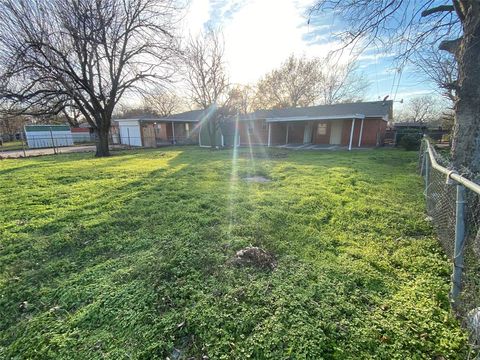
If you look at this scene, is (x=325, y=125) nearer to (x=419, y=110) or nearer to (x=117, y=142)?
(x=117, y=142)


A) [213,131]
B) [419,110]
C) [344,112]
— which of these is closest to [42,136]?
[213,131]

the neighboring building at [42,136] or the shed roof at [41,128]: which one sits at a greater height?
the shed roof at [41,128]

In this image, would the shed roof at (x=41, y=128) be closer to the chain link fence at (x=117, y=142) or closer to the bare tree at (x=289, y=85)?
the chain link fence at (x=117, y=142)

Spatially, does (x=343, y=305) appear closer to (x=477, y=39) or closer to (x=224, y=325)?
(x=224, y=325)

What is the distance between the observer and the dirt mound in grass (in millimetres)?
2660

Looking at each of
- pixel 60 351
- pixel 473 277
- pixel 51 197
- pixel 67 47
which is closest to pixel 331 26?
pixel 473 277

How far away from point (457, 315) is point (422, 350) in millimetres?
549

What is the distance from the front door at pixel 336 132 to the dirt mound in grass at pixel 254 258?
17.4m

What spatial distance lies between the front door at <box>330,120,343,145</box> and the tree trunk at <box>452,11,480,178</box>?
15428 mm

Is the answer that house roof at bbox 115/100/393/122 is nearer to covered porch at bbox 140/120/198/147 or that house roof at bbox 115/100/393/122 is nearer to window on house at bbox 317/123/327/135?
window on house at bbox 317/123/327/135

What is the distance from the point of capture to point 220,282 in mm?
2350

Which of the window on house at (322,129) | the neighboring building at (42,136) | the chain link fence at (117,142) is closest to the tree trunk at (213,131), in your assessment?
the chain link fence at (117,142)

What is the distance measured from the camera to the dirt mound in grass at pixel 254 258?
105 inches

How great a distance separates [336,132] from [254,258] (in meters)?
17.9
